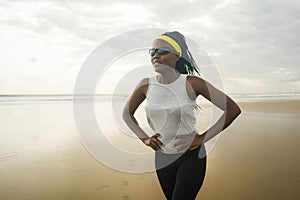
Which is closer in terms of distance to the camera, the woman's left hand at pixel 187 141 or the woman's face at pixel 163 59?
the woman's left hand at pixel 187 141

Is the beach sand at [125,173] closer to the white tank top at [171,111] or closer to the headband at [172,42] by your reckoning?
the white tank top at [171,111]

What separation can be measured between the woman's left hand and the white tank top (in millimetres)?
41

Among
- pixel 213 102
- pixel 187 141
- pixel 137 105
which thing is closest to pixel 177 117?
pixel 187 141

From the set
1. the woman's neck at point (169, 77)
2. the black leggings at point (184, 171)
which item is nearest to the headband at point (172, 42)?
the woman's neck at point (169, 77)

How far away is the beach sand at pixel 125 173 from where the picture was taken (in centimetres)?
409

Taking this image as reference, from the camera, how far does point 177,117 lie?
Answer: 7.29 feet

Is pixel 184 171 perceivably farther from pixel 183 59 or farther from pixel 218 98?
pixel 183 59

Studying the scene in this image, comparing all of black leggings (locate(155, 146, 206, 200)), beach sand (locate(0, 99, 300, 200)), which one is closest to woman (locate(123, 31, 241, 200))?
black leggings (locate(155, 146, 206, 200))

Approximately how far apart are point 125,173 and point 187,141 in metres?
3.00

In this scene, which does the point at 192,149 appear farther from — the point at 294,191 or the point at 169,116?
the point at 294,191

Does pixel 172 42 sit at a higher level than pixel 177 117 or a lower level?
higher

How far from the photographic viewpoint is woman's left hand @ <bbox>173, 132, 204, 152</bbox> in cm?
221

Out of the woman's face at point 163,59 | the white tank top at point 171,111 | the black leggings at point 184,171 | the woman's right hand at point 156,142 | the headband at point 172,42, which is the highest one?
the headband at point 172,42

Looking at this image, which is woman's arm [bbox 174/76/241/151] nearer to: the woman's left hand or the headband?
the woman's left hand
